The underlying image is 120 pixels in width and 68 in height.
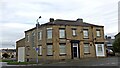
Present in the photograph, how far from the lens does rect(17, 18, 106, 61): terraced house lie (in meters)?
40.1

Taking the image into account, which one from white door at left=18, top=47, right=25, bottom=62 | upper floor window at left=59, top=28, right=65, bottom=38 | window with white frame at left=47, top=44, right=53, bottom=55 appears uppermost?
upper floor window at left=59, top=28, right=65, bottom=38

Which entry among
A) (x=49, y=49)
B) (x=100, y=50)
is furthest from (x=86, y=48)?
(x=49, y=49)

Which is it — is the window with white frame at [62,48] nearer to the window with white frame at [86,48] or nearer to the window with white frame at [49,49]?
the window with white frame at [49,49]

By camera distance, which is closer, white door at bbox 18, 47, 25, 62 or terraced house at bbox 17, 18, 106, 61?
terraced house at bbox 17, 18, 106, 61

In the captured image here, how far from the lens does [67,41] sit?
4094cm

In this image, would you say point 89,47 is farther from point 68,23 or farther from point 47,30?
point 47,30

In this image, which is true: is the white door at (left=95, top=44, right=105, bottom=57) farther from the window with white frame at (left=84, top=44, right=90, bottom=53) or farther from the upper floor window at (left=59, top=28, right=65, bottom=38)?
the upper floor window at (left=59, top=28, right=65, bottom=38)

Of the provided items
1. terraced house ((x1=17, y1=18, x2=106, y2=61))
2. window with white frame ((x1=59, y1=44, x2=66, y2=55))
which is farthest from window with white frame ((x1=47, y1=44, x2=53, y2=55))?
window with white frame ((x1=59, y1=44, x2=66, y2=55))

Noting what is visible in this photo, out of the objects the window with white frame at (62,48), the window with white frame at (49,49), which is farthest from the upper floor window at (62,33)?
the window with white frame at (49,49)

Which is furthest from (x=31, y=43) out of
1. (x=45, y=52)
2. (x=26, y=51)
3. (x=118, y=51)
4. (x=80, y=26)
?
(x=118, y=51)

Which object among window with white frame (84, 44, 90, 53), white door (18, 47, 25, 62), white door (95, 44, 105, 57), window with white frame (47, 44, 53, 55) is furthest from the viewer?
white door (18, 47, 25, 62)

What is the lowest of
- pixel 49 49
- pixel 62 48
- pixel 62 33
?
pixel 49 49

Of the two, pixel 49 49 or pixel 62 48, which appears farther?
pixel 62 48

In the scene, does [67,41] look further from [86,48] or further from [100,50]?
[100,50]
